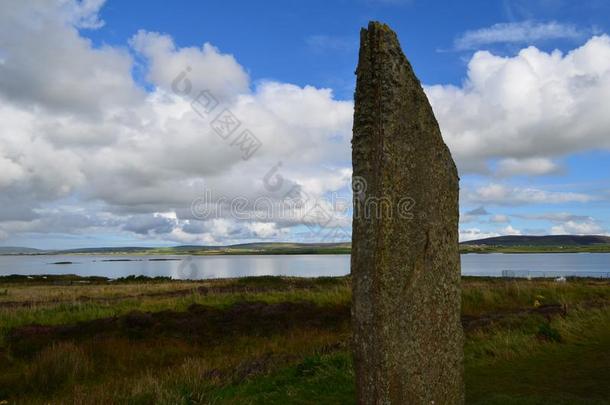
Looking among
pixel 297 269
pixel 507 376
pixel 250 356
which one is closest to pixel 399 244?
pixel 507 376

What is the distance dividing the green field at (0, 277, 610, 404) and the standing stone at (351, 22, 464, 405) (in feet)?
6.53

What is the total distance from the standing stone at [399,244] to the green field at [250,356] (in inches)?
78.3

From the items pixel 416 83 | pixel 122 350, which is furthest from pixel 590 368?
pixel 122 350

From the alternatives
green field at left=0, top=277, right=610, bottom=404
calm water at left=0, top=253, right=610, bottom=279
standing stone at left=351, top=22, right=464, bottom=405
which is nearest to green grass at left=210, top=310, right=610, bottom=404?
green field at left=0, top=277, right=610, bottom=404

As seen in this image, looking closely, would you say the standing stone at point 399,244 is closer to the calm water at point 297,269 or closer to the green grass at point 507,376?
the green grass at point 507,376

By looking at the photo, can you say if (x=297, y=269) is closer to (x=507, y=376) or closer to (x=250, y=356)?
(x=250, y=356)

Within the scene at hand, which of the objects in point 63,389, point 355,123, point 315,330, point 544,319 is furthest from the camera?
point 315,330

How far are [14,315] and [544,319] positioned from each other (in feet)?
59.1

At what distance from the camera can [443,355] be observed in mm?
5898

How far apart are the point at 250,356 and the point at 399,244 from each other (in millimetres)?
8006

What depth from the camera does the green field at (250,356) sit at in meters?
8.16

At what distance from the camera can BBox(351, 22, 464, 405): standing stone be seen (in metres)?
5.45

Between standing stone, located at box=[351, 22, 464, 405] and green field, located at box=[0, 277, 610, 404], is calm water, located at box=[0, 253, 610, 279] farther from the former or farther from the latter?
standing stone, located at box=[351, 22, 464, 405]

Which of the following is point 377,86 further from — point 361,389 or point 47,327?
point 47,327
